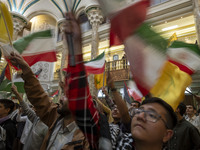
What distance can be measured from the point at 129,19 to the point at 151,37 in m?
0.28

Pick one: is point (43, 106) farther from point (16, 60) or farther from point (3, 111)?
point (3, 111)

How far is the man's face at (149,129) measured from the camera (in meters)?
1.11

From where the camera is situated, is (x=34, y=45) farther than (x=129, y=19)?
Yes

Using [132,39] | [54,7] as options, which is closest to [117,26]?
[132,39]

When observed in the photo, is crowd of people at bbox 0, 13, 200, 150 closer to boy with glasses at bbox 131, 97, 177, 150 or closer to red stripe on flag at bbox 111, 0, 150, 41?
boy with glasses at bbox 131, 97, 177, 150

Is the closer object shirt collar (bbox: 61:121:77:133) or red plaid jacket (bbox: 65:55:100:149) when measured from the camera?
red plaid jacket (bbox: 65:55:100:149)

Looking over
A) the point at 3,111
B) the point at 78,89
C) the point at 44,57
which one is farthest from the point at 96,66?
the point at 78,89

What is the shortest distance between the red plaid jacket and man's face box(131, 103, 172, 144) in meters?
0.40

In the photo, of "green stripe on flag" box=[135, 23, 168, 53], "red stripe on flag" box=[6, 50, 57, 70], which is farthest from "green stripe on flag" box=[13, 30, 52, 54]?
"green stripe on flag" box=[135, 23, 168, 53]

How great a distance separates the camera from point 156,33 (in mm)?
1547

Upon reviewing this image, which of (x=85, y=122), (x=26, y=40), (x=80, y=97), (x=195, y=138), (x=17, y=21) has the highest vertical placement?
(x=17, y=21)

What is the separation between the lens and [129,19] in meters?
1.52

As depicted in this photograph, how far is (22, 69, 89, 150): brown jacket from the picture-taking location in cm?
130

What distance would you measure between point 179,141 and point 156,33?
157 cm
